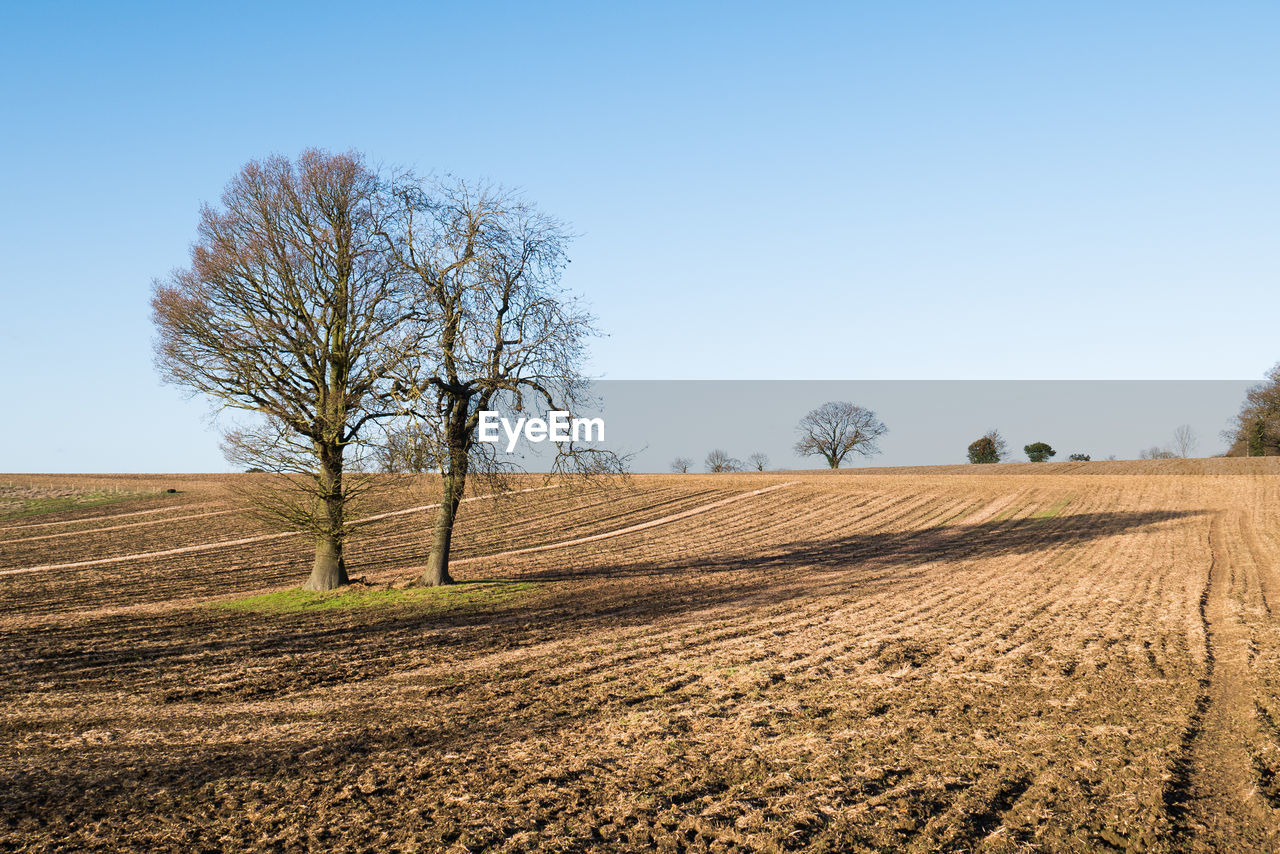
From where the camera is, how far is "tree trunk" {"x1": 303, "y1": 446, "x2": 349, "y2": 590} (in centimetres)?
1861

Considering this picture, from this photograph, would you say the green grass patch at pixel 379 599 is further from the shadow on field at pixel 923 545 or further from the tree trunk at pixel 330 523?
the shadow on field at pixel 923 545

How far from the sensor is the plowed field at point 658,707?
20.8 ft

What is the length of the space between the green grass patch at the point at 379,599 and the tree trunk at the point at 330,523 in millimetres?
408

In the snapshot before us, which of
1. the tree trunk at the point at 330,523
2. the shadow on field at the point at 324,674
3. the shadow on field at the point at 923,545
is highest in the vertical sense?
the tree trunk at the point at 330,523

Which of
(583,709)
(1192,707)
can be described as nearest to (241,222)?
(583,709)

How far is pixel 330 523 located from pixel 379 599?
224cm

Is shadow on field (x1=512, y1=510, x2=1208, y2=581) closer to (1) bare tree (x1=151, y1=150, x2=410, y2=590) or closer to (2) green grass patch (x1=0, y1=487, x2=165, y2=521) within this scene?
(1) bare tree (x1=151, y1=150, x2=410, y2=590)

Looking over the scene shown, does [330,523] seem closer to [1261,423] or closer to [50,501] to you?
[50,501]

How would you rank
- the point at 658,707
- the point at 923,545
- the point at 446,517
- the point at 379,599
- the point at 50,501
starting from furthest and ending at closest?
1. the point at 50,501
2. the point at 923,545
3. the point at 446,517
4. the point at 379,599
5. the point at 658,707

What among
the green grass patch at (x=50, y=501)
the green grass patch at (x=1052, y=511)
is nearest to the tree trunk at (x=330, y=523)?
the green grass patch at (x=1052, y=511)

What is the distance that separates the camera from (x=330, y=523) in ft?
62.0

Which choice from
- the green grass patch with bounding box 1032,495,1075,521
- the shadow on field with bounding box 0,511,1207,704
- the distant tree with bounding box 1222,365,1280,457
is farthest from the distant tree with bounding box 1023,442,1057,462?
the shadow on field with bounding box 0,511,1207,704

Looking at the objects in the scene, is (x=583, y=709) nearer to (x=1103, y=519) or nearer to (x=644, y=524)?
(x=644, y=524)

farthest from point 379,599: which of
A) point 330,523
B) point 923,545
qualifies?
point 923,545
